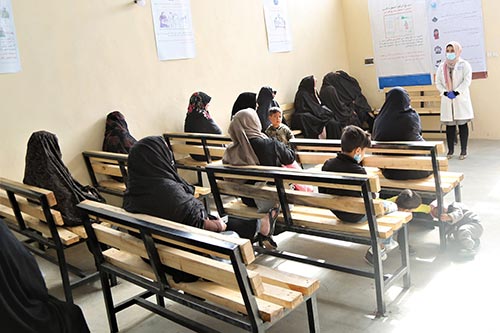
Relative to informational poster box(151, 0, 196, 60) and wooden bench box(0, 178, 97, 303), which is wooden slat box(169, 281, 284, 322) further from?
informational poster box(151, 0, 196, 60)

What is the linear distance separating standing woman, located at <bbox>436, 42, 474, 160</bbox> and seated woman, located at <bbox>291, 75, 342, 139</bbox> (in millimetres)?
1472

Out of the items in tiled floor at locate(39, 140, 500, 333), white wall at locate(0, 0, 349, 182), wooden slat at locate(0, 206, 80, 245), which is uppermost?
white wall at locate(0, 0, 349, 182)

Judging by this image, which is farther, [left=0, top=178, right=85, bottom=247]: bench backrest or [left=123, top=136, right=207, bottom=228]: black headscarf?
[left=0, top=178, right=85, bottom=247]: bench backrest

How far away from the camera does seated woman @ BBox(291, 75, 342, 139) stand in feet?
23.8

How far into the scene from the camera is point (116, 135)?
532cm

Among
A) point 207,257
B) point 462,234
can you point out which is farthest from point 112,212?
point 462,234

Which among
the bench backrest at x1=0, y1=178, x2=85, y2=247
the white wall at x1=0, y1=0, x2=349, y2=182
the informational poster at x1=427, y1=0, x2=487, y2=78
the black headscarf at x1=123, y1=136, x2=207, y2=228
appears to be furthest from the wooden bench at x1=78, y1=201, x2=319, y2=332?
the informational poster at x1=427, y1=0, x2=487, y2=78

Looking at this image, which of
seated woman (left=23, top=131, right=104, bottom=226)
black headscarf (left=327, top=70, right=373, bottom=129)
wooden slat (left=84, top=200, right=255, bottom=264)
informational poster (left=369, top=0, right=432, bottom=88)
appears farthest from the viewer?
black headscarf (left=327, top=70, right=373, bottom=129)

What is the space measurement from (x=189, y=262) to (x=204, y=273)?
0.10 metres

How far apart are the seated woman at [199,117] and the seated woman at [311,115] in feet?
5.62

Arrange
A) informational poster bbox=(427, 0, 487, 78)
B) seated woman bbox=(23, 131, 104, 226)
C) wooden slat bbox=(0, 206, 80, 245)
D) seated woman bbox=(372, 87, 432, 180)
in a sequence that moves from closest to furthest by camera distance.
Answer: wooden slat bbox=(0, 206, 80, 245)
seated woman bbox=(23, 131, 104, 226)
seated woman bbox=(372, 87, 432, 180)
informational poster bbox=(427, 0, 487, 78)

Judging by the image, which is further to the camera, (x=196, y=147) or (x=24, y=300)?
(x=196, y=147)

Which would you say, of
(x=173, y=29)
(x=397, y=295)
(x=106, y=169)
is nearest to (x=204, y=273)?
(x=397, y=295)

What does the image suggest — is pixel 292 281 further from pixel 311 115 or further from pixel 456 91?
pixel 311 115
